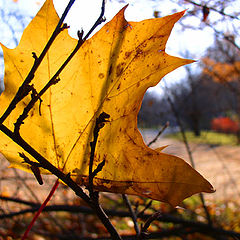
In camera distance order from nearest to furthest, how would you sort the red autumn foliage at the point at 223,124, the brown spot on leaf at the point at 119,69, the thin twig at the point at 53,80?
the thin twig at the point at 53,80, the brown spot on leaf at the point at 119,69, the red autumn foliage at the point at 223,124

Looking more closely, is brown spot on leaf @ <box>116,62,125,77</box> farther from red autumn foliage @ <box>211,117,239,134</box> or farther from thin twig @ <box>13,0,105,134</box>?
red autumn foliage @ <box>211,117,239,134</box>

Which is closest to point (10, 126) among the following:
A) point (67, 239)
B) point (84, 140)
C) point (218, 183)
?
point (84, 140)

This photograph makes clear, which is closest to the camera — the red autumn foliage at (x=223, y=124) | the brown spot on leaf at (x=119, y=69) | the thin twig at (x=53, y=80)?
the thin twig at (x=53, y=80)

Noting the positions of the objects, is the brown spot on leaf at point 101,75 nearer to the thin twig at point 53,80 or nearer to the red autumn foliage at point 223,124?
the thin twig at point 53,80

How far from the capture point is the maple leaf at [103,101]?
1.55 feet

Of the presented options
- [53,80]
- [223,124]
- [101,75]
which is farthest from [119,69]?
[223,124]

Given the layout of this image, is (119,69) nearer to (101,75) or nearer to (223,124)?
(101,75)

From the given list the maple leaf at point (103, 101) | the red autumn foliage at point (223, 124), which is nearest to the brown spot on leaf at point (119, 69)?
the maple leaf at point (103, 101)

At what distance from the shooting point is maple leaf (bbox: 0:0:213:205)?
0.47 meters

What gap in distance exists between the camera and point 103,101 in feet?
1.73

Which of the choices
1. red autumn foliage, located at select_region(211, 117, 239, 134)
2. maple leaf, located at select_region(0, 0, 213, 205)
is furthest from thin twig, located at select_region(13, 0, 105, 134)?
red autumn foliage, located at select_region(211, 117, 239, 134)

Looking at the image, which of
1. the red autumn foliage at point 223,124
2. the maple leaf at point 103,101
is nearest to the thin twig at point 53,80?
the maple leaf at point 103,101

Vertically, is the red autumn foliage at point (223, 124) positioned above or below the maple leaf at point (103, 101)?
below

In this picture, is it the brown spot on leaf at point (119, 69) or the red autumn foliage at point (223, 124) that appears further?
the red autumn foliage at point (223, 124)
